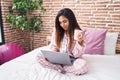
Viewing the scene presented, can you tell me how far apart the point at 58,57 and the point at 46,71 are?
0.19 meters

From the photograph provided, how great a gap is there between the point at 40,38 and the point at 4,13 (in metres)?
0.86

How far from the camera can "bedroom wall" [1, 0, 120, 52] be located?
10.4ft

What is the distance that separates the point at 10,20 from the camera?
3475mm

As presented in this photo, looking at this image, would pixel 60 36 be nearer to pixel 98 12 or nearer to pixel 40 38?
pixel 98 12

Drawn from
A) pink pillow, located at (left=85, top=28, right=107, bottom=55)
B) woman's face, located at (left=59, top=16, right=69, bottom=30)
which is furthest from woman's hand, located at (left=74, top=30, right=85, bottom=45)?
pink pillow, located at (left=85, top=28, right=107, bottom=55)

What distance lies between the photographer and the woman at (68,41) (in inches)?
78.0

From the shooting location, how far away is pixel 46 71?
1.96 meters

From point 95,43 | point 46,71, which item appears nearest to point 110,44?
point 95,43

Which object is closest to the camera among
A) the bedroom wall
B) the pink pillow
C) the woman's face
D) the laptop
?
the laptop

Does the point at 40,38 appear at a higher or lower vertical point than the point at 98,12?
lower

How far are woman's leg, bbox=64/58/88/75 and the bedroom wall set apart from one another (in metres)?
1.41

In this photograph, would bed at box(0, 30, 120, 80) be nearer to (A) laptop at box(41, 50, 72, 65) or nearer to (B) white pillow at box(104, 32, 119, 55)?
(A) laptop at box(41, 50, 72, 65)

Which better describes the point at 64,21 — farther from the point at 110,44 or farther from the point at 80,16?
the point at 80,16

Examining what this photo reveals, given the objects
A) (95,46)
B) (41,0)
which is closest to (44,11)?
(41,0)
